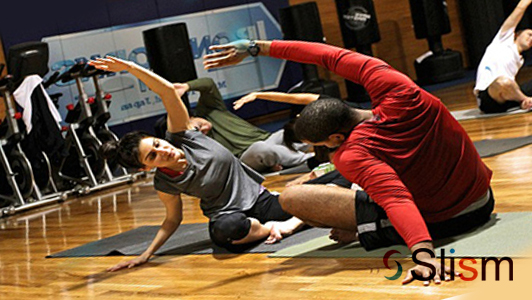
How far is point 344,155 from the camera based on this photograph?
287 cm

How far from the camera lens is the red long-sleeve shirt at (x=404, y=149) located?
9.29ft

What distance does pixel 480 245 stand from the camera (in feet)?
9.68

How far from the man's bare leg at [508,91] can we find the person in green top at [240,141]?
58.9 inches

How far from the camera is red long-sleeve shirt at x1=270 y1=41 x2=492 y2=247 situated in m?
2.83

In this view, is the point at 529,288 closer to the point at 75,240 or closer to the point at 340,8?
the point at 75,240

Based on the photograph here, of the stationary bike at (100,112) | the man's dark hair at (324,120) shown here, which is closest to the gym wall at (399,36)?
the stationary bike at (100,112)

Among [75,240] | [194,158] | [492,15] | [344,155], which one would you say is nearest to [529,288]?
[344,155]

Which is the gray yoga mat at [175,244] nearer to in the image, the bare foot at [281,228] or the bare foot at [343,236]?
the bare foot at [281,228]

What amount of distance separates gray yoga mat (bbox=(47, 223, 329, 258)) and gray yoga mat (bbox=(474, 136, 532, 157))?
1.51 m

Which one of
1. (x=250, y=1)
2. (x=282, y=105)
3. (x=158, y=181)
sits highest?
(x=250, y=1)

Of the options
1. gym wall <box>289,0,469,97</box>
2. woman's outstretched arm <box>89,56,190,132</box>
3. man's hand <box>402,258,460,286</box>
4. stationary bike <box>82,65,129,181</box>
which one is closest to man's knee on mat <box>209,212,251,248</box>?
woman's outstretched arm <box>89,56,190,132</box>

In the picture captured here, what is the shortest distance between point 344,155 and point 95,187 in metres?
4.74

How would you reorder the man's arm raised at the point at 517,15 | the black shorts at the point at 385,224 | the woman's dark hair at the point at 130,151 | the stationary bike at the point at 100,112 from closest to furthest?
the black shorts at the point at 385,224 → the woman's dark hair at the point at 130,151 → the man's arm raised at the point at 517,15 → the stationary bike at the point at 100,112

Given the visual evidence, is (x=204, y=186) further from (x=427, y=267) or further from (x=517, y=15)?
(x=517, y=15)
